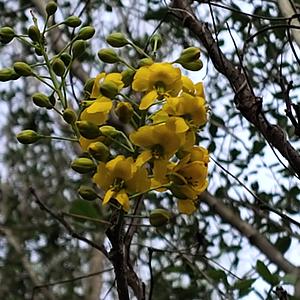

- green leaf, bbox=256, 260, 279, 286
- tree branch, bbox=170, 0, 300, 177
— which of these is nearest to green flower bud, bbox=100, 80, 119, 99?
tree branch, bbox=170, 0, 300, 177

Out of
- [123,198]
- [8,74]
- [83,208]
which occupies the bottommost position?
[123,198]

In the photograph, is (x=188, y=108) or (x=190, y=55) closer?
(x=188, y=108)

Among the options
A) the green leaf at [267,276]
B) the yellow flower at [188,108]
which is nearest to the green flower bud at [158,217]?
the yellow flower at [188,108]

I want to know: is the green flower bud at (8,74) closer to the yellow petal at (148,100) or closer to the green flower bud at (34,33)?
the green flower bud at (34,33)

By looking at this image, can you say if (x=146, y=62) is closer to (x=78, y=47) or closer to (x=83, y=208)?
(x=78, y=47)

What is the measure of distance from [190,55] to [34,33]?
0.61ft

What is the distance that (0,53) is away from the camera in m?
3.37

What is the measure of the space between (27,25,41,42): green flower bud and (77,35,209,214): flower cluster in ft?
0.35

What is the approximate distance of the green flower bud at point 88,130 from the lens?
0.72 m

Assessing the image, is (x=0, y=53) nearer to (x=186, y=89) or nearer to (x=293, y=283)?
(x=293, y=283)

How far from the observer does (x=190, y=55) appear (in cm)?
83

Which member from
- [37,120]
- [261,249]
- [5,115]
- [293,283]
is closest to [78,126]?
[293,283]

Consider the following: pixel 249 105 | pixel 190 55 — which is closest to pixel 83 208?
pixel 249 105

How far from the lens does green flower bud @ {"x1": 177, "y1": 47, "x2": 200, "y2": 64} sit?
0.83m
